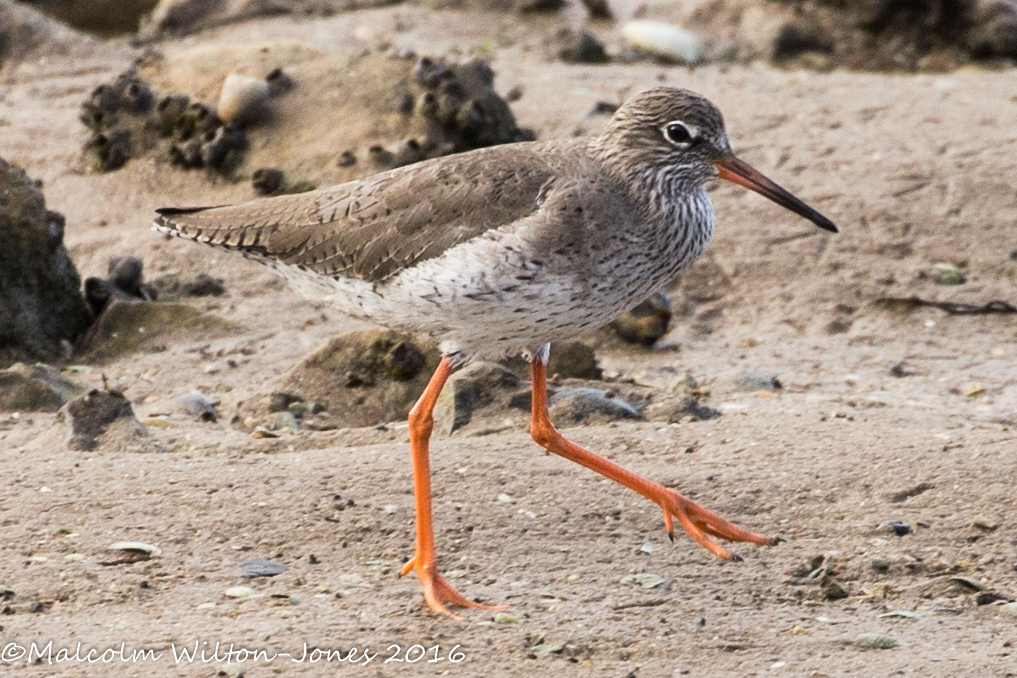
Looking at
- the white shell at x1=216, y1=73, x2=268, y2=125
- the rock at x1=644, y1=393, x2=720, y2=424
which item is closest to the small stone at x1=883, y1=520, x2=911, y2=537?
the rock at x1=644, y1=393, x2=720, y2=424

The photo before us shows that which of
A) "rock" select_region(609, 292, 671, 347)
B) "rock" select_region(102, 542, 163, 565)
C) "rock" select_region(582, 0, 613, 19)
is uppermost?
"rock" select_region(582, 0, 613, 19)

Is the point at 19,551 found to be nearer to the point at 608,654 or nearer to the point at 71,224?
the point at 608,654

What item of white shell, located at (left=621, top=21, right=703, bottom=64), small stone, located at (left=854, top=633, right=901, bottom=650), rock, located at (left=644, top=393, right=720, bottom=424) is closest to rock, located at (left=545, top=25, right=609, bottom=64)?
white shell, located at (left=621, top=21, right=703, bottom=64)

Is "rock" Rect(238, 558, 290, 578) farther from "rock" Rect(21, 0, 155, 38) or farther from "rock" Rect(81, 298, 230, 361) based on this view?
"rock" Rect(21, 0, 155, 38)

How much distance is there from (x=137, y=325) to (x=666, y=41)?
700 centimetres

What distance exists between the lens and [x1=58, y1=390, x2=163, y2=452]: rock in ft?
21.8

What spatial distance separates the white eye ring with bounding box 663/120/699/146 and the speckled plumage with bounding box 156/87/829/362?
23mm

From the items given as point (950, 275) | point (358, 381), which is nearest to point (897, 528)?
point (358, 381)

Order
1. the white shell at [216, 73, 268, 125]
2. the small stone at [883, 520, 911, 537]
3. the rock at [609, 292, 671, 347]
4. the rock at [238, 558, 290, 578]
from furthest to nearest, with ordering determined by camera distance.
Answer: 1. the white shell at [216, 73, 268, 125]
2. the rock at [609, 292, 671, 347]
3. the small stone at [883, 520, 911, 537]
4. the rock at [238, 558, 290, 578]

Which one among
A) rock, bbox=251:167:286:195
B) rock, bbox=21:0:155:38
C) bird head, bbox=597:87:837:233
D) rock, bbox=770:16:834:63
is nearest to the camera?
bird head, bbox=597:87:837:233

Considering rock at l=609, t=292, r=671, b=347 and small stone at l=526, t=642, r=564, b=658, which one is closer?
small stone at l=526, t=642, r=564, b=658

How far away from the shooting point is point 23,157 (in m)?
11.2

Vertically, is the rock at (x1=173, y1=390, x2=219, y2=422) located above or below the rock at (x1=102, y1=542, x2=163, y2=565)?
below

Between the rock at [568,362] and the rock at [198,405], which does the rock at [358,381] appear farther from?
the rock at [568,362]
